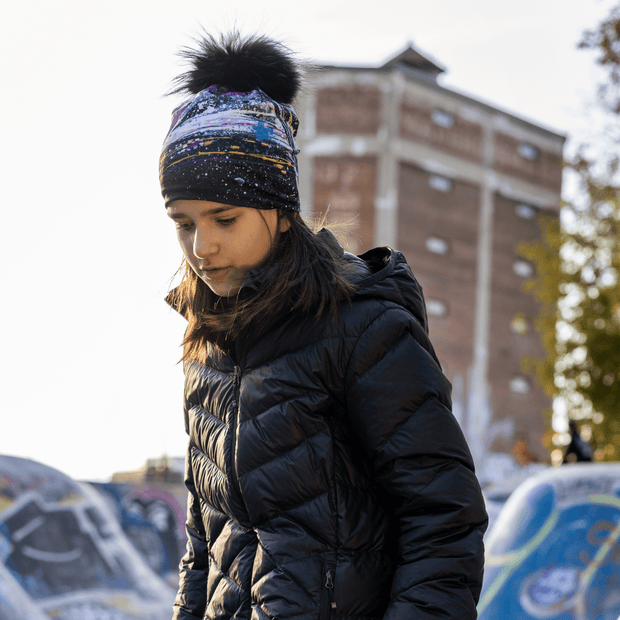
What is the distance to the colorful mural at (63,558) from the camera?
20.3 feet

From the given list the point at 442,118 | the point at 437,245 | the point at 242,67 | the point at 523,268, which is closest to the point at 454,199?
the point at 437,245

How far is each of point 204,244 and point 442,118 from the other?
2906 centimetres

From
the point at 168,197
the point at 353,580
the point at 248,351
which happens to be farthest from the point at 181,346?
the point at 353,580

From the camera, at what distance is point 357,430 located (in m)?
1.51

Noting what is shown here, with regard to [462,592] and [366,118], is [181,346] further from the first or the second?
[366,118]

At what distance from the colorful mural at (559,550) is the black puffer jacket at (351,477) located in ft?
16.3

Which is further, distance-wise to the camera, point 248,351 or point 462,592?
point 248,351

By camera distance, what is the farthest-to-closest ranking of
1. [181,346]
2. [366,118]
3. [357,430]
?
[366,118] → [181,346] → [357,430]

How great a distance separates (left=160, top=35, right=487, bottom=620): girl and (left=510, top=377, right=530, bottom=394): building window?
30.0 m

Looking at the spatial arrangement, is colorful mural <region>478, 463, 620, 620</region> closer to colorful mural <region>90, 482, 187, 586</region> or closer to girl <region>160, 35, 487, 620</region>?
colorful mural <region>90, 482, 187, 586</region>

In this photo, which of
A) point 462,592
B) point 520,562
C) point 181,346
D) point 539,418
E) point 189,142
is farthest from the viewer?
point 539,418

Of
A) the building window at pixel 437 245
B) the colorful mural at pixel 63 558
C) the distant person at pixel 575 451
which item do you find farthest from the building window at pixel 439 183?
the colorful mural at pixel 63 558

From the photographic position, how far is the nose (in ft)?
5.23

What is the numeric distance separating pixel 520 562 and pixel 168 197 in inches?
222
